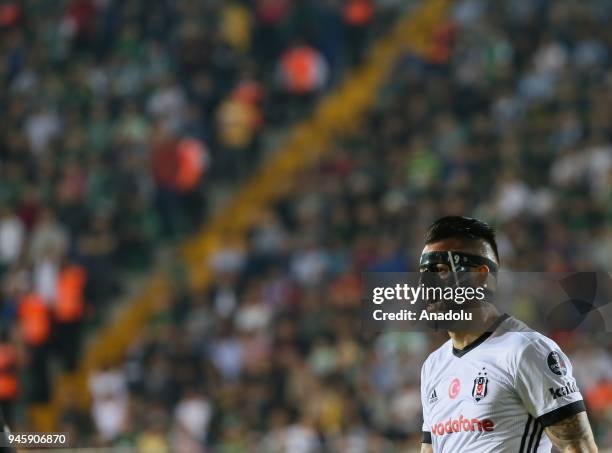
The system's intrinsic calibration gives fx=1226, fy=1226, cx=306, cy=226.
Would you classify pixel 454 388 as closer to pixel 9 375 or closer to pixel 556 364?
pixel 556 364

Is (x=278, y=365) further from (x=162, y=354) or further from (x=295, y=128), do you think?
(x=295, y=128)

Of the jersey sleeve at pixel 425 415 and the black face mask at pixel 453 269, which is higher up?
the black face mask at pixel 453 269

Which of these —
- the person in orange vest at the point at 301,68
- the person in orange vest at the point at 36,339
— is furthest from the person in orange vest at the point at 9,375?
the person in orange vest at the point at 301,68

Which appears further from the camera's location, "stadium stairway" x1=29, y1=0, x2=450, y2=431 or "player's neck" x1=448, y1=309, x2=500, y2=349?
"stadium stairway" x1=29, y1=0, x2=450, y2=431

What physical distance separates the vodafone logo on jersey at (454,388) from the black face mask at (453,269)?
328 millimetres

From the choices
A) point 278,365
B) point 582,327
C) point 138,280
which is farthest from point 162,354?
point 582,327

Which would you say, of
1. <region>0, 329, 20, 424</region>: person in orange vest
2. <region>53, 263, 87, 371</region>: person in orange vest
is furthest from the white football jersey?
<region>53, 263, 87, 371</region>: person in orange vest

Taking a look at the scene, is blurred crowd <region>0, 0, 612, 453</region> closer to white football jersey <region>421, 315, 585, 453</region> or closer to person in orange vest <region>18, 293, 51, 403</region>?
person in orange vest <region>18, 293, 51, 403</region>

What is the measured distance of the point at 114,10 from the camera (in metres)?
15.2

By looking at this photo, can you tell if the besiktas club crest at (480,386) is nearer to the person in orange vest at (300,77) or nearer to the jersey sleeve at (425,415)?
the jersey sleeve at (425,415)

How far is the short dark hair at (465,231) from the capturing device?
12.8 ft

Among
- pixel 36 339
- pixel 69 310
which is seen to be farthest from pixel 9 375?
pixel 69 310

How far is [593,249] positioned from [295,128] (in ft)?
17.2

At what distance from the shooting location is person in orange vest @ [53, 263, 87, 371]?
38.7 ft
